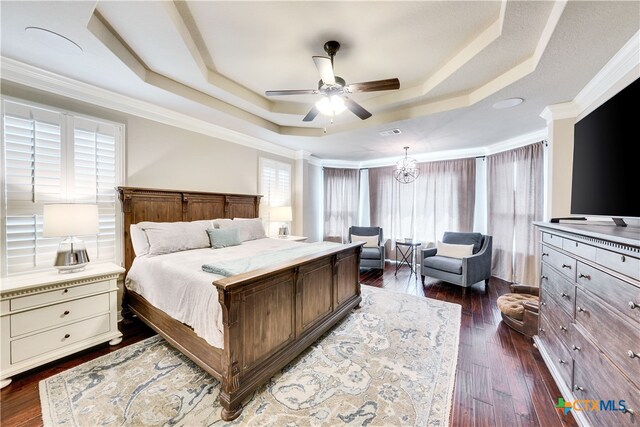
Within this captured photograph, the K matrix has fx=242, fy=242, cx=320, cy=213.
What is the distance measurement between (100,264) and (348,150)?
4335 mm

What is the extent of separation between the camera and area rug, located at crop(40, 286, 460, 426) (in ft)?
5.09

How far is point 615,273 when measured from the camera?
3.93ft

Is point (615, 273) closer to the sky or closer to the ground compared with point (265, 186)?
closer to the ground

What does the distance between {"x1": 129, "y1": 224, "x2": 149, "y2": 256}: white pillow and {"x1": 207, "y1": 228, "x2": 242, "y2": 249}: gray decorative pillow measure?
2.23 feet

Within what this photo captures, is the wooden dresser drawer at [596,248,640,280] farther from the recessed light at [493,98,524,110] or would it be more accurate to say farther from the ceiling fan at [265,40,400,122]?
the recessed light at [493,98,524,110]

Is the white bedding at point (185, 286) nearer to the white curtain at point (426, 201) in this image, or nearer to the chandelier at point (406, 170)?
the chandelier at point (406, 170)

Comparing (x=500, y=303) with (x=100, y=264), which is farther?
(x=500, y=303)

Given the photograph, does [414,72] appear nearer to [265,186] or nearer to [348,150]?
[348,150]

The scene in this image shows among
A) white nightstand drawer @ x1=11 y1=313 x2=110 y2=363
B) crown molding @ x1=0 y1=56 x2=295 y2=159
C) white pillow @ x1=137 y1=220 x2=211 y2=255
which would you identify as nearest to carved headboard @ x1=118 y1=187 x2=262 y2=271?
white pillow @ x1=137 y1=220 x2=211 y2=255

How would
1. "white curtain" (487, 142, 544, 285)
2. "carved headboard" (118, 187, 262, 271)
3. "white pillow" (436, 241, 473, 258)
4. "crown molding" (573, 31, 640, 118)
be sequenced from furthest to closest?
"white pillow" (436, 241, 473, 258)
"white curtain" (487, 142, 544, 285)
"carved headboard" (118, 187, 262, 271)
"crown molding" (573, 31, 640, 118)

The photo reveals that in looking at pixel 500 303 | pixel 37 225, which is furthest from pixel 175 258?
pixel 500 303

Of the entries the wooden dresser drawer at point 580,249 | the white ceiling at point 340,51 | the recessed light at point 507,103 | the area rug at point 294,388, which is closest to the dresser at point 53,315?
the area rug at point 294,388

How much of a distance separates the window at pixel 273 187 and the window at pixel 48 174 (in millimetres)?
2307

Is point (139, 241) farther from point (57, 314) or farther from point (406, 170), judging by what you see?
point (406, 170)
